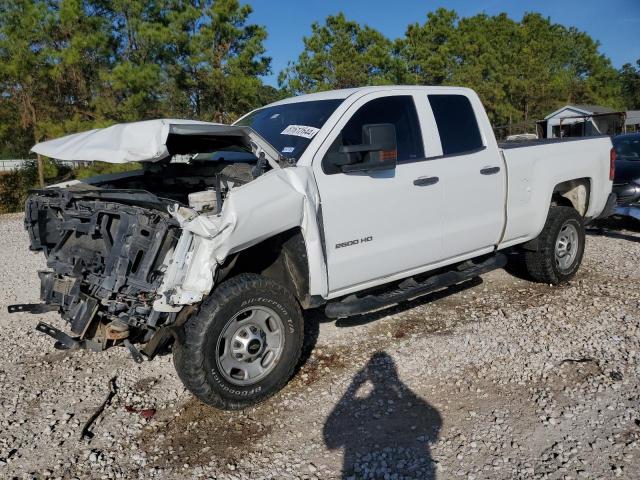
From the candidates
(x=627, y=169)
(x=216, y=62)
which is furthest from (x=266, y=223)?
(x=216, y=62)

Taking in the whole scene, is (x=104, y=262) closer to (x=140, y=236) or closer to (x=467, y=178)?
(x=140, y=236)

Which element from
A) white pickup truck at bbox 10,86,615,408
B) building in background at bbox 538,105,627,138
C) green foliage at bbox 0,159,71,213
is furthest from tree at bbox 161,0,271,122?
building in background at bbox 538,105,627,138

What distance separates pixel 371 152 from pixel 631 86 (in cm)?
9527

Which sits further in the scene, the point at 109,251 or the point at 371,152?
the point at 371,152

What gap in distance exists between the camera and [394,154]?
3969 millimetres

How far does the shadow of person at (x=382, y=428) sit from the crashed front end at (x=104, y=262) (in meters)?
1.31

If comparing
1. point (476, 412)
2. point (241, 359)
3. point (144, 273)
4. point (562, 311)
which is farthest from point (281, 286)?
point (562, 311)

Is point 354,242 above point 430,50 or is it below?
below

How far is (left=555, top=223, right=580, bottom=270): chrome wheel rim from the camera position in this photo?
6.07 metres

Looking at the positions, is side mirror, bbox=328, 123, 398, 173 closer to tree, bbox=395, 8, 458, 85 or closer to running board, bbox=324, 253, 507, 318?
running board, bbox=324, 253, 507, 318

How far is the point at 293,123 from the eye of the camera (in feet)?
14.7

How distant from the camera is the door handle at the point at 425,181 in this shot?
4.41 m

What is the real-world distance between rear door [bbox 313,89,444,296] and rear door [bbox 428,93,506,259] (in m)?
0.17

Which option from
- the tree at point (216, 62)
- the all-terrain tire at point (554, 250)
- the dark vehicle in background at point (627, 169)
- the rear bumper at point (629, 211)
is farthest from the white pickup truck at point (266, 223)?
the tree at point (216, 62)
